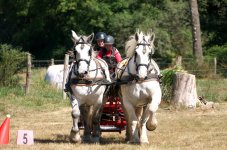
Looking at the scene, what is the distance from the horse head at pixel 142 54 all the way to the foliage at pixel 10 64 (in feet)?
36.3

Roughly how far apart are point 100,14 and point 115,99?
32829mm

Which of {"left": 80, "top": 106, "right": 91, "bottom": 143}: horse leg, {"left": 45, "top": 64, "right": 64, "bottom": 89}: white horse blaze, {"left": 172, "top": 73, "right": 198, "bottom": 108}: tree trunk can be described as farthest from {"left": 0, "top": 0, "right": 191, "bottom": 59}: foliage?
{"left": 80, "top": 106, "right": 91, "bottom": 143}: horse leg

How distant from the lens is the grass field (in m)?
10.7

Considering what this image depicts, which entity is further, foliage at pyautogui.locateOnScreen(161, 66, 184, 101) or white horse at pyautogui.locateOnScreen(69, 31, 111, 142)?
foliage at pyautogui.locateOnScreen(161, 66, 184, 101)

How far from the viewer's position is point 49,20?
169 ft

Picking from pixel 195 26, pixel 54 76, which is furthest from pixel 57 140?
pixel 195 26

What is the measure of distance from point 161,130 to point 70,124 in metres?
2.67

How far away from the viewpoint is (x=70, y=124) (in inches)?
589

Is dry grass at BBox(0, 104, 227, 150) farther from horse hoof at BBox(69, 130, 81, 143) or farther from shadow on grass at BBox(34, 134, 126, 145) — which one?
horse hoof at BBox(69, 130, 81, 143)

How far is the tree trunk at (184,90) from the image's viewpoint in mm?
16953

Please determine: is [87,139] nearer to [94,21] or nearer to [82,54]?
[82,54]

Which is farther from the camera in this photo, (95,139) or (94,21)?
(94,21)

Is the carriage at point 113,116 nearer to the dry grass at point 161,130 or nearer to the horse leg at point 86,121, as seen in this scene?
the dry grass at point 161,130

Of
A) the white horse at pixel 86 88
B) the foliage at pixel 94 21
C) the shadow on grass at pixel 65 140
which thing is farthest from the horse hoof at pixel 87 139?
the foliage at pixel 94 21
